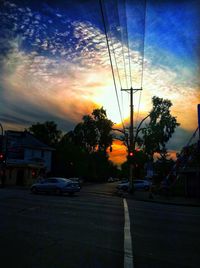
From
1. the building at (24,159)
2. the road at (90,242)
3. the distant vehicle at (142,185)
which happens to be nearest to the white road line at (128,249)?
the road at (90,242)

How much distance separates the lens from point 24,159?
6244 centimetres

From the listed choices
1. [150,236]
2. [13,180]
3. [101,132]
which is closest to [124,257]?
[150,236]

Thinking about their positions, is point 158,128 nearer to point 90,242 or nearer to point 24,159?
point 24,159

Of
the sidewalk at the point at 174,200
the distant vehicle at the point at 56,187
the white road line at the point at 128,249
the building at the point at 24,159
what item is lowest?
the white road line at the point at 128,249

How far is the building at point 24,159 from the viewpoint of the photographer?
59656 mm

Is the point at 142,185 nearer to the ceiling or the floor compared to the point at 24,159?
nearer to the floor

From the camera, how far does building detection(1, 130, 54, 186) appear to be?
196 ft

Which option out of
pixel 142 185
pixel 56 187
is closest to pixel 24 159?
pixel 142 185

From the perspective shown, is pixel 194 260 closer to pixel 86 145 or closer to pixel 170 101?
pixel 170 101

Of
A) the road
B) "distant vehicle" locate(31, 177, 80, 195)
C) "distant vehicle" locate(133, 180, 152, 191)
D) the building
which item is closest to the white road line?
the road

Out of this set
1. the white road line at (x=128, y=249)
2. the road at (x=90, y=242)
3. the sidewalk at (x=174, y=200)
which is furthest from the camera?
the sidewalk at (x=174, y=200)

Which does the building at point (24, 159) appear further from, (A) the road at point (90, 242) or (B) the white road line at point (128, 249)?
(B) the white road line at point (128, 249)

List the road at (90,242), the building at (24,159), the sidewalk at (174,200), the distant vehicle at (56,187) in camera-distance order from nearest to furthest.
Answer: the road at (90,242)
the sidewalk at (174,200)
the distant vehicle at (56,187)
the building at (24,159)

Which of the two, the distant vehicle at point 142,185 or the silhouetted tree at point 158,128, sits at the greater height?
the silhouetted tree at point 158,128
